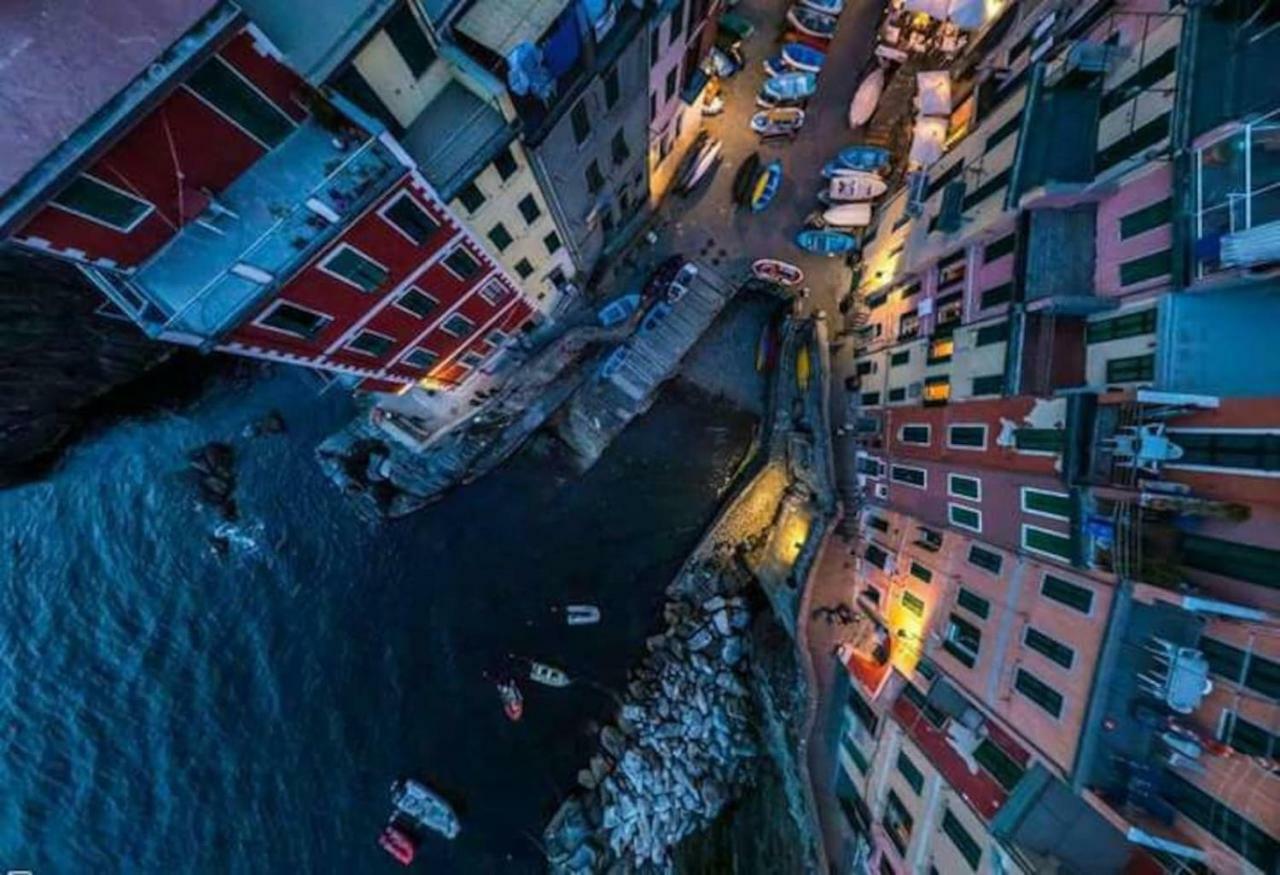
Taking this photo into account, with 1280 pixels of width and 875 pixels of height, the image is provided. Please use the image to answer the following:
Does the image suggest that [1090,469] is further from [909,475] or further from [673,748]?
[673,748]

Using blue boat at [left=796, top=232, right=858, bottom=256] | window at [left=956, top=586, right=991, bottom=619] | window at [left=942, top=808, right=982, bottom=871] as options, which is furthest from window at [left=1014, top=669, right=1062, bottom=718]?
blue boat at [left=796, top=232, right=858, bottom=256]

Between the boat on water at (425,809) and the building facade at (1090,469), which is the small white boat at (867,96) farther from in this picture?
the boat on water at (425,809)

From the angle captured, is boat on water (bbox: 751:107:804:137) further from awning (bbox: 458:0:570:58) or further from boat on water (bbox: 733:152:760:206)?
awning (bbox: 458:0:570:58)

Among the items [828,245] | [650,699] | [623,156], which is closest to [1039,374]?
[828,245]

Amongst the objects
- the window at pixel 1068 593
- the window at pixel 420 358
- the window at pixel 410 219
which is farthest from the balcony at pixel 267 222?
the window at pixel 1068 593

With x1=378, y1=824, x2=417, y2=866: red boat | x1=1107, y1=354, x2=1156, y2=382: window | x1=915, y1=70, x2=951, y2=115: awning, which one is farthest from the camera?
x1=378, y1=824, x2=417, y2=866: red boat
